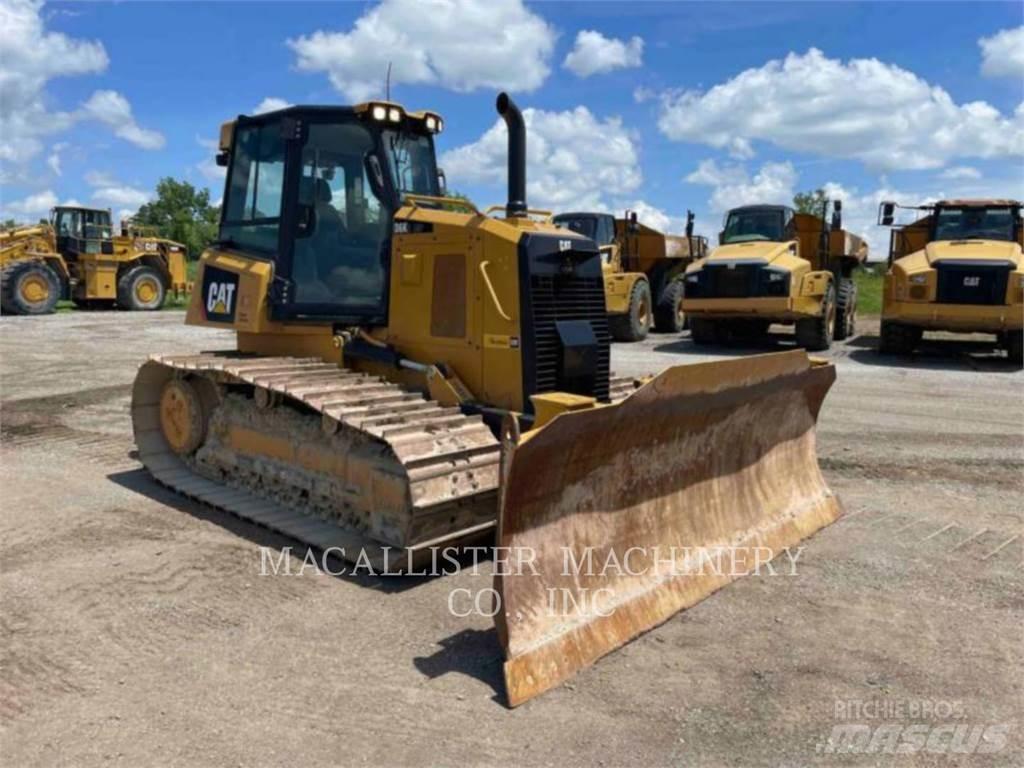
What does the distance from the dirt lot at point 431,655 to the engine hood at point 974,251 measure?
8926 millimetres

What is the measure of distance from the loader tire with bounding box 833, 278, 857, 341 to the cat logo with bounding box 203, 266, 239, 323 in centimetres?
1418

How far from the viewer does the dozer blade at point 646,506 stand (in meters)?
3.70

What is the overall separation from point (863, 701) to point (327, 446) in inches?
128

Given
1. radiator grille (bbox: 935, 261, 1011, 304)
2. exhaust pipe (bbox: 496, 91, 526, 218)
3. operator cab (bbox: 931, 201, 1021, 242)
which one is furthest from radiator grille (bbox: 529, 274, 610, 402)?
operator cab (bbox: 931, 201, 1021, 242)

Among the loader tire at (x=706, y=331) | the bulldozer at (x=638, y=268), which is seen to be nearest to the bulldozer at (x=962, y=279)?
the loader tire at (x=706, y=331)

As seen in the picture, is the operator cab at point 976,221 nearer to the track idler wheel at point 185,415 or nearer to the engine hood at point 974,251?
the engine hood at point 974,251

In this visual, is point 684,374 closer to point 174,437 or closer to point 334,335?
point 334,335

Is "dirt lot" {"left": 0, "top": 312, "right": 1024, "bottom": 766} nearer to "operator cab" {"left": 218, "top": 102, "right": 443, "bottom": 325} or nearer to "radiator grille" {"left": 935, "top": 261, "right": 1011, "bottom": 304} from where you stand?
"operator cab" {"left": 218, "top": 102, "right": 443, "bottom": 325}

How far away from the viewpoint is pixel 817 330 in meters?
15.6

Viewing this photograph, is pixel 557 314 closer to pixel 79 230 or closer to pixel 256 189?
pixel 256 189

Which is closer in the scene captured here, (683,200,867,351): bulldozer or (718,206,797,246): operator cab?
(683,200,867,351): bulldozer

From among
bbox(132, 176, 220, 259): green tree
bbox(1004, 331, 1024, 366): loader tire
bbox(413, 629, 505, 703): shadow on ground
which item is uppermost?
bbox(132, 176, 220, 259): green tree

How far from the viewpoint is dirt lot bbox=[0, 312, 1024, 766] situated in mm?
3115

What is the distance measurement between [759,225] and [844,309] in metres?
2.82
